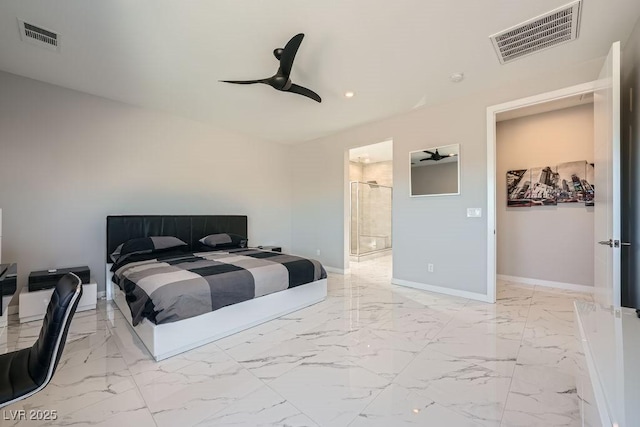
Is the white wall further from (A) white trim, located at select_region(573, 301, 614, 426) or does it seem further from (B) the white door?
(B) the white door

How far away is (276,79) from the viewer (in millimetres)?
2361

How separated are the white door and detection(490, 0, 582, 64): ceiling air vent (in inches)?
15.2

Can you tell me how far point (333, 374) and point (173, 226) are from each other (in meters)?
3.18

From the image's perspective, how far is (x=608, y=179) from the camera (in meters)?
2.01

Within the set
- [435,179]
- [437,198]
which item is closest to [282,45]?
[435,179]

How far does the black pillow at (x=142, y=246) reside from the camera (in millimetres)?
3213

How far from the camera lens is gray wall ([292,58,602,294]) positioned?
3.26 meters

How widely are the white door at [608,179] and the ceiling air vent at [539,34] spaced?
15.2 inches

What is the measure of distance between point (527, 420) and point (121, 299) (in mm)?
3578

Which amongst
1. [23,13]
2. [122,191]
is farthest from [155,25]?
[122,191]

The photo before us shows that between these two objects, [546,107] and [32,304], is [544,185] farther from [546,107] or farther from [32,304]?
[32,304]

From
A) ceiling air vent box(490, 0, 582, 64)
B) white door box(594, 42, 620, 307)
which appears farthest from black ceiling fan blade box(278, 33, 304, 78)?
white door box(594, 42, 620, 307)

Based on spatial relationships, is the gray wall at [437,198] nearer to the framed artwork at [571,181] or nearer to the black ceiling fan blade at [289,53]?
the framed artwork at [571,181]

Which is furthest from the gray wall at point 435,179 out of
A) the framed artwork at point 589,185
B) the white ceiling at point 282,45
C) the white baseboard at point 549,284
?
the white baseboard at point 549,284
